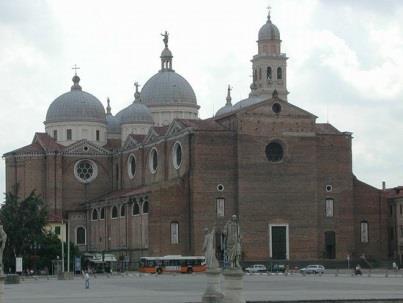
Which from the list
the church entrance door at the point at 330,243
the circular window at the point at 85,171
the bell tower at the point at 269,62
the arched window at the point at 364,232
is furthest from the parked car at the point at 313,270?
the bell tower at the point at 269,62

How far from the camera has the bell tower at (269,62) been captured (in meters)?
139

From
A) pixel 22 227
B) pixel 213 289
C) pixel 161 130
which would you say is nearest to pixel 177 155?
pixel 161 130

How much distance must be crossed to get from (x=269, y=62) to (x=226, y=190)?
133 feet

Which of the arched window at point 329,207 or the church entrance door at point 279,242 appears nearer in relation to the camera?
the church entrance door at point 279,242

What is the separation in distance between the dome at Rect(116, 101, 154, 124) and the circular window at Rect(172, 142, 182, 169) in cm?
1907

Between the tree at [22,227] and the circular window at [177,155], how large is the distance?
515 inches

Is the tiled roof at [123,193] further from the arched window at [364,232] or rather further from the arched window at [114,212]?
the arched window at [364,232]

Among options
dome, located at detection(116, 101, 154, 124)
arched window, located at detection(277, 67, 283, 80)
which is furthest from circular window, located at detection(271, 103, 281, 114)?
arched window, located at detection(277, 67, 283, 80)

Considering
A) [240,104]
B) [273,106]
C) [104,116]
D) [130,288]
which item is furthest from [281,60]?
[130,288]

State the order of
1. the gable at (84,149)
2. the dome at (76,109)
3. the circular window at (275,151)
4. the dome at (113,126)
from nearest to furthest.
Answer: the circular window at (275,151) → the gable at (84,149) → the dome at (76,109) → the dome at (113,126)

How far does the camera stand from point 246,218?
334 feet

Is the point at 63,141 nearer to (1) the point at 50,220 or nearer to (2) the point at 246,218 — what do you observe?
(1) the point at 50,220

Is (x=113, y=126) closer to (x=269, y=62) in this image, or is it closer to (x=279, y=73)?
(x=269, y=62)

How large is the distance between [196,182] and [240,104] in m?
31.5
